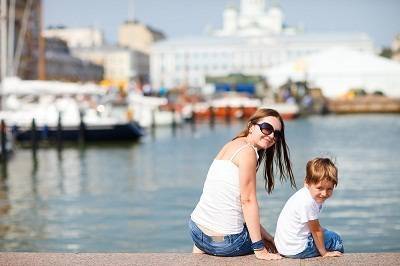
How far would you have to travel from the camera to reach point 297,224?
6.72 meters

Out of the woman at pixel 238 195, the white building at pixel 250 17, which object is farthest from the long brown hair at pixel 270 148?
the white building at pixel 250 17

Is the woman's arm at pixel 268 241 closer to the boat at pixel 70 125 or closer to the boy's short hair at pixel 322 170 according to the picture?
the boy's short hair at pixel 322 170

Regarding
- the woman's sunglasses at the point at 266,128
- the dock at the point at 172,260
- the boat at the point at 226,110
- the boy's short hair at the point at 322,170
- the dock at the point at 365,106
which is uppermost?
the woman's sunglasses at the point at 266,128

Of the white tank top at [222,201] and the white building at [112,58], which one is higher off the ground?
→ the white tank top at [222,201]

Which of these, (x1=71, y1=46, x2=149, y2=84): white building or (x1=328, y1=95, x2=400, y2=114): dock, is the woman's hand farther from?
(x1=71, y1=46, x2=149, y2=84): white building

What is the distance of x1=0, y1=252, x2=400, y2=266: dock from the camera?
6426 mm

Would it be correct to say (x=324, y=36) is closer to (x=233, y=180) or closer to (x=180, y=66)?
(x=180, y=66)

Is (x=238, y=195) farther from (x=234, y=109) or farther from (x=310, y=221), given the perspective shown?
(x=234, y=109)

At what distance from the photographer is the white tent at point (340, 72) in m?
87.1

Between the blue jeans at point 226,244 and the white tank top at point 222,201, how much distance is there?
0.05 meters

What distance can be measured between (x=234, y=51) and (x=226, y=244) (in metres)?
155

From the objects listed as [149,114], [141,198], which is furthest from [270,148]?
[149,114]

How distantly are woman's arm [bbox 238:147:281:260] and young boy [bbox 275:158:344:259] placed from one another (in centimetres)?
17

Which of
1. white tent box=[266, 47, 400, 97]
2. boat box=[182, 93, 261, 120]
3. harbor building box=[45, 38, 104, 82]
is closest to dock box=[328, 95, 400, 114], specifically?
white tent box=[266, 47, 400, 97]
